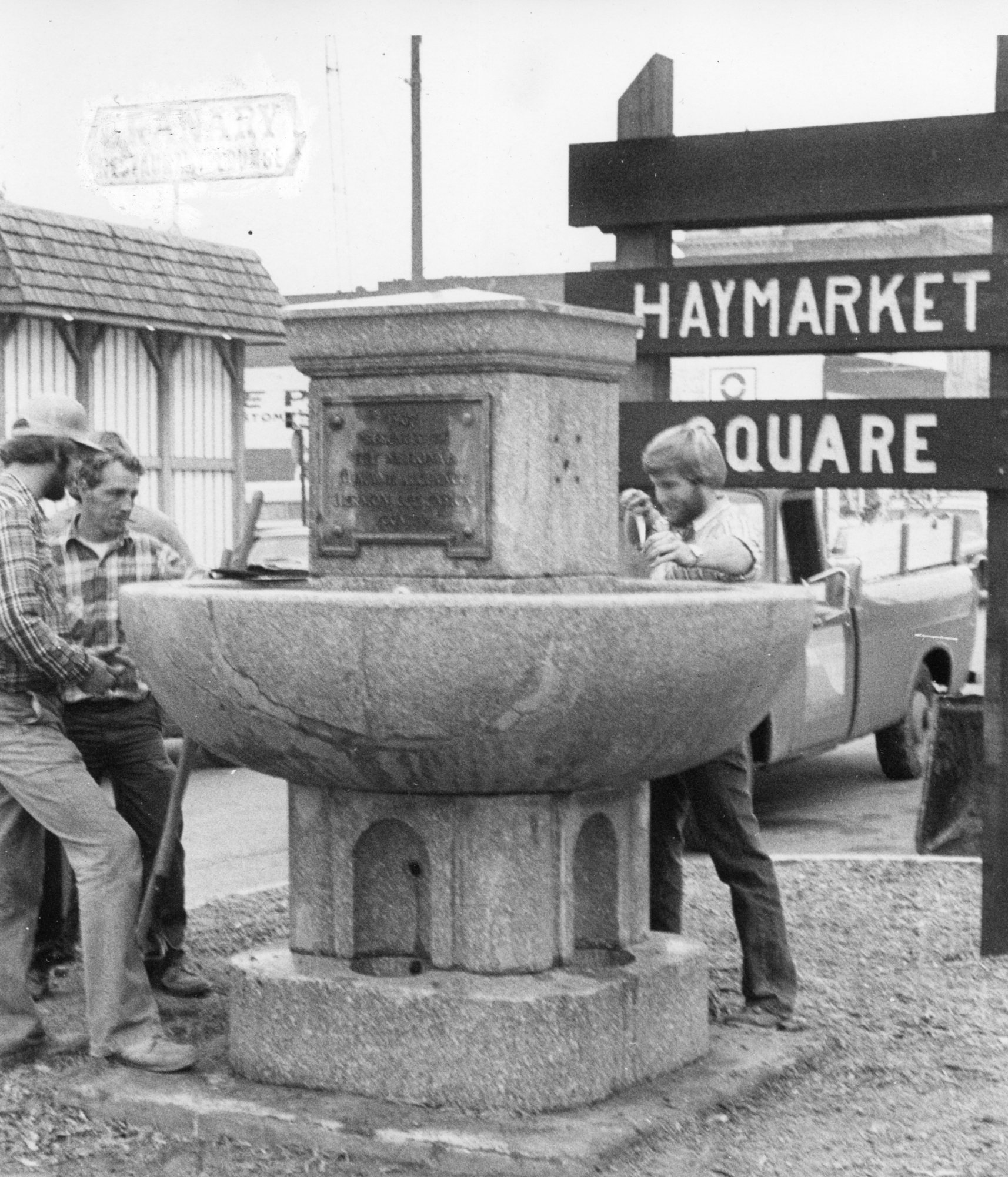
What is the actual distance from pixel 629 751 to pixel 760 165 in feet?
9.58

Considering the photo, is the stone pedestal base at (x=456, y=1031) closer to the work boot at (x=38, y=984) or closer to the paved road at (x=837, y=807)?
the work boot at (x=38, y=984)

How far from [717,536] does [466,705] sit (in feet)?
4.84

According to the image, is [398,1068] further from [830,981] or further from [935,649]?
[935,649]

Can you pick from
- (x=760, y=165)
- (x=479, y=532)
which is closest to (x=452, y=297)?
(x=479, y=532)

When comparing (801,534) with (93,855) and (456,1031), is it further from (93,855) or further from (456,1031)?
(456,1031)

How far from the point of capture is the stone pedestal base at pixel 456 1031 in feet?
16.1

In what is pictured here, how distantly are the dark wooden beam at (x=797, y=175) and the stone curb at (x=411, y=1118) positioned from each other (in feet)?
9.87

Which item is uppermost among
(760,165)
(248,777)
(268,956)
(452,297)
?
(760,165)

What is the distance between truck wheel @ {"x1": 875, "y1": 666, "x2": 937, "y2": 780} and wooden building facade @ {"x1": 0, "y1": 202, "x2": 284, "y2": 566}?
25.1 feet

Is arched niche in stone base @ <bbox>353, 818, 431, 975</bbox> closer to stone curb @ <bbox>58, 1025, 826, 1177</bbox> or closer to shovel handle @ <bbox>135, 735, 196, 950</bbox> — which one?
stone curb @ <bbox>58, 1025, 826, 1177</bbox>

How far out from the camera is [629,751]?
4.85m

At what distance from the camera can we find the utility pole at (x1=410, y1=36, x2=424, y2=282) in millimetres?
31831

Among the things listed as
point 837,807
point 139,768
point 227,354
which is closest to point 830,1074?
point 139,768

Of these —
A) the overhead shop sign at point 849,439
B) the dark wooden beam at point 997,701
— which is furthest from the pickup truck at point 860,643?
the overhead shop sign at point 849,439
